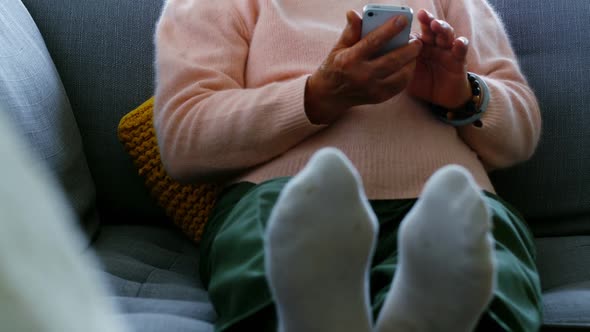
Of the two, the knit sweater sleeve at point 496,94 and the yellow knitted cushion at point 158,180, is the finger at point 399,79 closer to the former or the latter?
the knit sweater sleeve at point 496,94

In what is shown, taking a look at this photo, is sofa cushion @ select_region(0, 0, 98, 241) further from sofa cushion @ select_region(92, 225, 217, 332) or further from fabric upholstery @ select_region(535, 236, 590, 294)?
fabric upholstery @ select_region(535, 236, 590, 294)

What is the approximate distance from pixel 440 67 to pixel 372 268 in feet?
1.13

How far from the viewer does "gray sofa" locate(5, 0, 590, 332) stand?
1.27m

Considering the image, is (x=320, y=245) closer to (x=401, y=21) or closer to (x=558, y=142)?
(x=401, y=21)

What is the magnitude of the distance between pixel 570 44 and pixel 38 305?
3.93ft

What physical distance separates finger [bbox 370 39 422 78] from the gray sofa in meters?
0.41

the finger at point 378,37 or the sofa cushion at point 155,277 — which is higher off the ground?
the finger at point 378,37

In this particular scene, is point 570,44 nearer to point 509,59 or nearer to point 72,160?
point 509,59

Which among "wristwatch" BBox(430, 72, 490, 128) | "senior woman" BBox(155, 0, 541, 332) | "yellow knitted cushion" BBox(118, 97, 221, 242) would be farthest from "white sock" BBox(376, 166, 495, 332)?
"yellow knitted cushion" BBox(118, 97, 221, 242)

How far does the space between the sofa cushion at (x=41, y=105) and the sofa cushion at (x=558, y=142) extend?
70 centimetres

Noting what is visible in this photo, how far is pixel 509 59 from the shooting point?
47.5 inches

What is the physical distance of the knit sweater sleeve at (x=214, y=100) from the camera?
1.01 metres

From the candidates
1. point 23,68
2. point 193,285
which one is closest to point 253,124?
point 193,285

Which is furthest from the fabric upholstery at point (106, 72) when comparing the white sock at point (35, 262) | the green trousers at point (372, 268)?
the white sock at point (35, 262)
